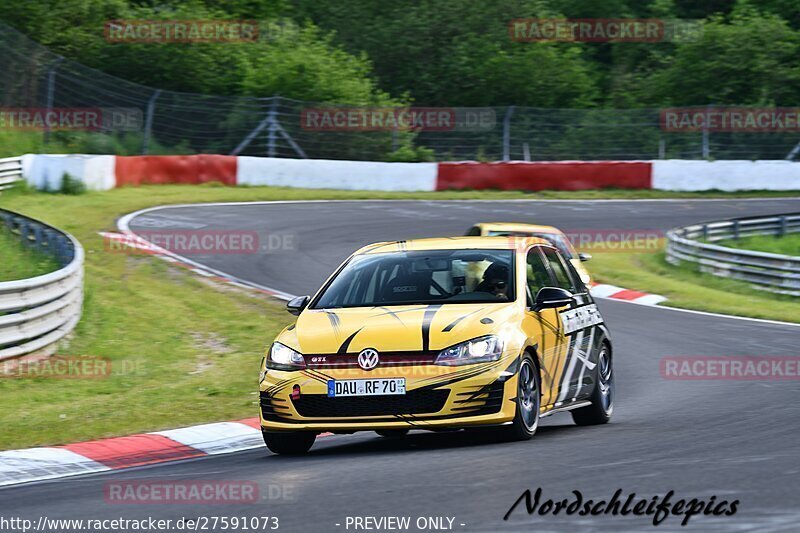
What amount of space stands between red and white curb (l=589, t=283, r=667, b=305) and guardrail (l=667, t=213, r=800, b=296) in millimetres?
2819

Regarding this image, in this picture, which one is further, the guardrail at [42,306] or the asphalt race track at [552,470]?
the guardrail at [42,306]

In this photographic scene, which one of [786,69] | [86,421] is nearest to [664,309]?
[86,421]

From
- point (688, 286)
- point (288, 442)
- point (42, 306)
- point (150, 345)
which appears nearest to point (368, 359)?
point (288, 442)

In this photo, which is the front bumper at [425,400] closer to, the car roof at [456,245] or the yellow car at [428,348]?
the yellow car at [428,348]

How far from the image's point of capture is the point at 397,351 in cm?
801

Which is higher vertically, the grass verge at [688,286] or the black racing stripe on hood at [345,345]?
the black racing stripe on hood at [345,345]

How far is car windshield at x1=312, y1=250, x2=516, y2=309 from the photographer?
348 inches

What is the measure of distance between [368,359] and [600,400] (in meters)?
2.62

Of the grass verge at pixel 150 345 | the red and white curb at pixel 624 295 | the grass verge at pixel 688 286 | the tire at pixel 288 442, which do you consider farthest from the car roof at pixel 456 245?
the red and white curb at pixel 624 295

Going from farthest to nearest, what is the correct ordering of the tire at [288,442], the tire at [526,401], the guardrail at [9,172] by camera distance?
the guardrail at [9,172] → the tire at [288,442] → the tire at [526,401]

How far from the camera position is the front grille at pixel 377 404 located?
791 centimetres

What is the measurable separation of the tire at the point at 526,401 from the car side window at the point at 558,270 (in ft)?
4.97

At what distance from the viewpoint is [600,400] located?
994 centimetres

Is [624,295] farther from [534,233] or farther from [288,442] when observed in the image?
[288,442]
